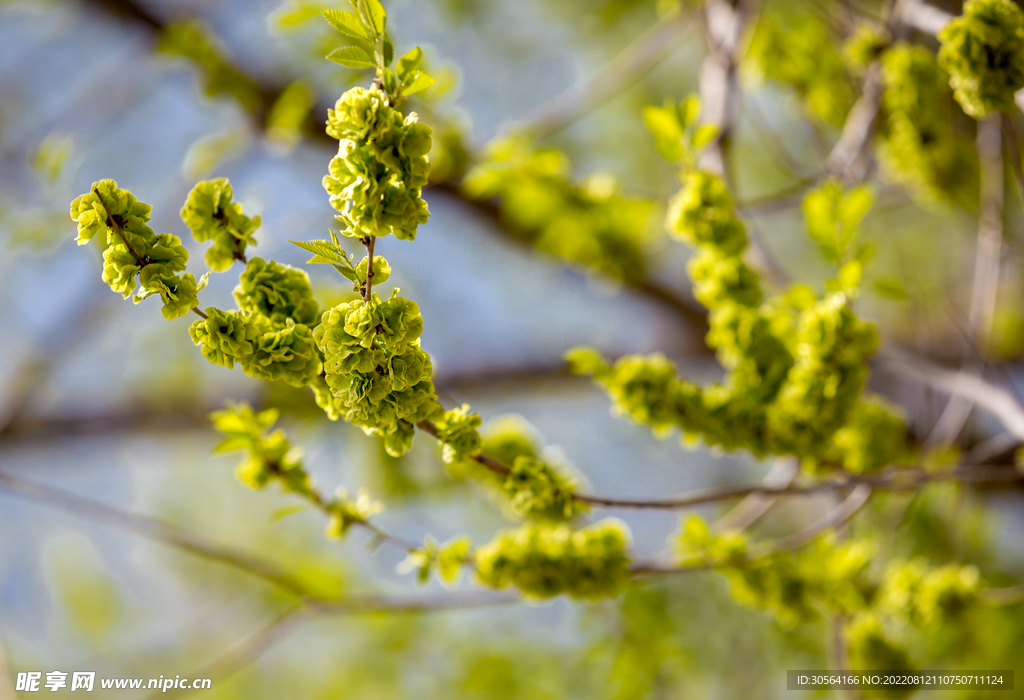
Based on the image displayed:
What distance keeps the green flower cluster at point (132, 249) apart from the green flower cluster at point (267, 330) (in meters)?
0.03

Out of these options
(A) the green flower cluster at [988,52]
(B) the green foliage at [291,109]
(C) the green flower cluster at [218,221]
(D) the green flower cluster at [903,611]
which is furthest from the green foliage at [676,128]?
(B) the green foliage at [291,109]

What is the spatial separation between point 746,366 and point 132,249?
0.68 m

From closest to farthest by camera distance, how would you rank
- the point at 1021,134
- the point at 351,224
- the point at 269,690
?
1. the point at 351,224
2. the point at 1021,134
3. the point at 269,690

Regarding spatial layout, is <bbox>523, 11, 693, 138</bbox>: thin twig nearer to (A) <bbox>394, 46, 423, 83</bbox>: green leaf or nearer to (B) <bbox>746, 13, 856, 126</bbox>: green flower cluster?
(B) <bbox>746, 13, 856, 126</bbox>: green flower cluster

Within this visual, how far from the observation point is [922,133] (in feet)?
3.64

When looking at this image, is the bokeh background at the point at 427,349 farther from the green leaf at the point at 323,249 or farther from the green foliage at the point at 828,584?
the green leaf at the point at 323,249

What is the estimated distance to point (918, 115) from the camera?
3.52 feet

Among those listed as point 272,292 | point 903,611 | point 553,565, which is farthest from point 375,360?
point 903,611

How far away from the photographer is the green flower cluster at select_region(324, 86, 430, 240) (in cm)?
48

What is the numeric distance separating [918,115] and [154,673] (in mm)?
2769

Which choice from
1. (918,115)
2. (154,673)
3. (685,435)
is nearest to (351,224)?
(685,435)

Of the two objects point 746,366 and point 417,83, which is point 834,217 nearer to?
point 746,366

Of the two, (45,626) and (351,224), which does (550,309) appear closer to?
(45,626)

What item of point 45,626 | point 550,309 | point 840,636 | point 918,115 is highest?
point 550,309
